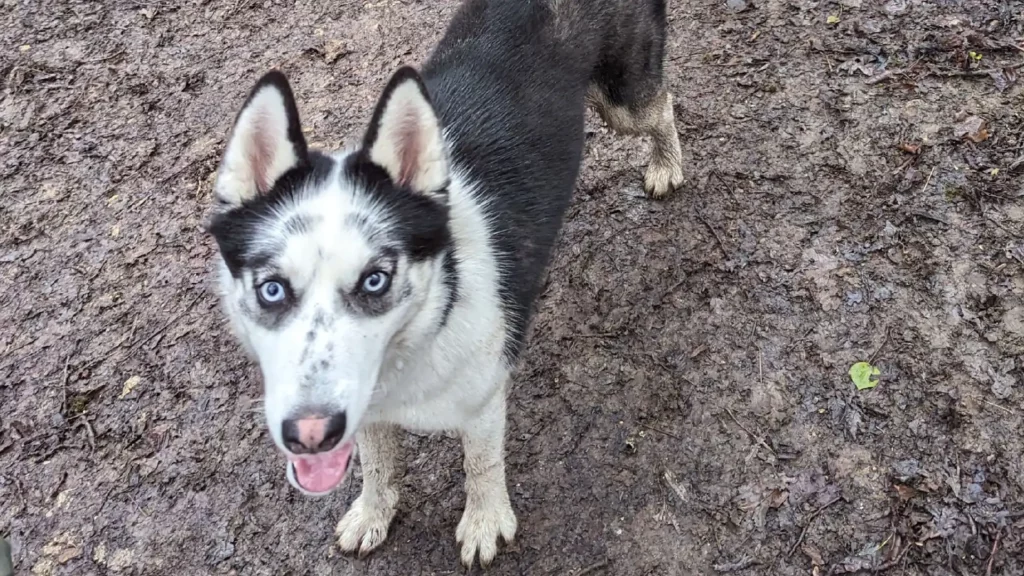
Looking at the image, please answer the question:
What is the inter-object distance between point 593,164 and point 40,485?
126 inches

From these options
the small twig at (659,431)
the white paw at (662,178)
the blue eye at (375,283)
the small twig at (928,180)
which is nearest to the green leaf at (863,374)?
the small twig at (659,431)

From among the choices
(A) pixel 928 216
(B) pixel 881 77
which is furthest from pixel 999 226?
(B) pixel 881 77

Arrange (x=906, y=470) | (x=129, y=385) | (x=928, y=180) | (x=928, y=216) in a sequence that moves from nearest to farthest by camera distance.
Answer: (x=906, y=470), (x=129, y=385), (x=928, y=216), (x=928, y=180)

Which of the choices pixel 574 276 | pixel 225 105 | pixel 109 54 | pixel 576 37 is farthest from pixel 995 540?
pixel 109 54

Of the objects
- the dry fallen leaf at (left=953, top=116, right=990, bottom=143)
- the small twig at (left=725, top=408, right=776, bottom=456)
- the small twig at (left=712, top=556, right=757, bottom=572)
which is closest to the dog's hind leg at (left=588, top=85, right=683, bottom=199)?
the small twig at (left=725, top=408, right=776, bottom=456)

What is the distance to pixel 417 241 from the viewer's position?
1.91 m

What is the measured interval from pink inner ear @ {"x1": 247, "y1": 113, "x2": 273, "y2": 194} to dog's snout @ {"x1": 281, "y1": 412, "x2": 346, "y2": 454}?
0.68m

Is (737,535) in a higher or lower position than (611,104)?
lower

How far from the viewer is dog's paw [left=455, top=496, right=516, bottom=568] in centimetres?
278

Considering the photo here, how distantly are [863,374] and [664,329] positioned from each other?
0.89m

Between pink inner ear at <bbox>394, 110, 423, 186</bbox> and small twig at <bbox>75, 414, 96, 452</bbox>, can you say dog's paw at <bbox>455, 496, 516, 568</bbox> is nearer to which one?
pink inner ear at <bbox>394, 110, 423, 186</bbox>

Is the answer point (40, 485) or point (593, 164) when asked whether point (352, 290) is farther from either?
point (593, 164)

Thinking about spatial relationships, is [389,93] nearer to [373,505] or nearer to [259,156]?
[259,156]

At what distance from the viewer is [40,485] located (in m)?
3.13
